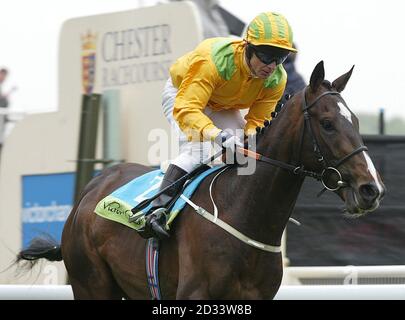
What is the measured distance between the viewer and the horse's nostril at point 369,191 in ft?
13.1

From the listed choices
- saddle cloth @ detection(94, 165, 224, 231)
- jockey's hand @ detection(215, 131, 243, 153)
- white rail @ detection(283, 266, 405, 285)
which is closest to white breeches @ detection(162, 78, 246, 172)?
saddle cloth @ detection(94, 165, 224, 231)

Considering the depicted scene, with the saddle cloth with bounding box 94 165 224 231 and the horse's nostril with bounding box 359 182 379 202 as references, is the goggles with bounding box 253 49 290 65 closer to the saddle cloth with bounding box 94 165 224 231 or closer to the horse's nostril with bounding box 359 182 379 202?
the saddle cloth with bounding box 94 165 224 231

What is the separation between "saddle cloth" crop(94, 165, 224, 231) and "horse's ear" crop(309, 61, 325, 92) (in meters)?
0.70

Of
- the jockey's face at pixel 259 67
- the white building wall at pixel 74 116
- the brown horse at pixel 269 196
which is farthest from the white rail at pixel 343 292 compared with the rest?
the white building wall at pixel 74 116

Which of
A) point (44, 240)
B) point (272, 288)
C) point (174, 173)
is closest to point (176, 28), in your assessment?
point (44, 240)

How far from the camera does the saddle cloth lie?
15.7 ft

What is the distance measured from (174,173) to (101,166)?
2.88 metres

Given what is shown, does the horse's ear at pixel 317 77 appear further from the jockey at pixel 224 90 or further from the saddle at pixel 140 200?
the saddle at pixel 140 200

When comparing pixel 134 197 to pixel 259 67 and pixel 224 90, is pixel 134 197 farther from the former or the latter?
pixel 259 67

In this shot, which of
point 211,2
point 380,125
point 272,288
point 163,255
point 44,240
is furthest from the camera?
point 211,2

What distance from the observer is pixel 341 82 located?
439cm

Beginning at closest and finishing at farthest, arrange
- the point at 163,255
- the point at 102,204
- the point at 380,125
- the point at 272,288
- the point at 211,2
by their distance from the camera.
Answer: the point at 272,288, the point at 163,255, the point at 102,204, the point at 380,125, the point at 211,2

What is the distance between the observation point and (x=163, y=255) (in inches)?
188

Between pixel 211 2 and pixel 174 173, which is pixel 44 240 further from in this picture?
pixel 211 2
